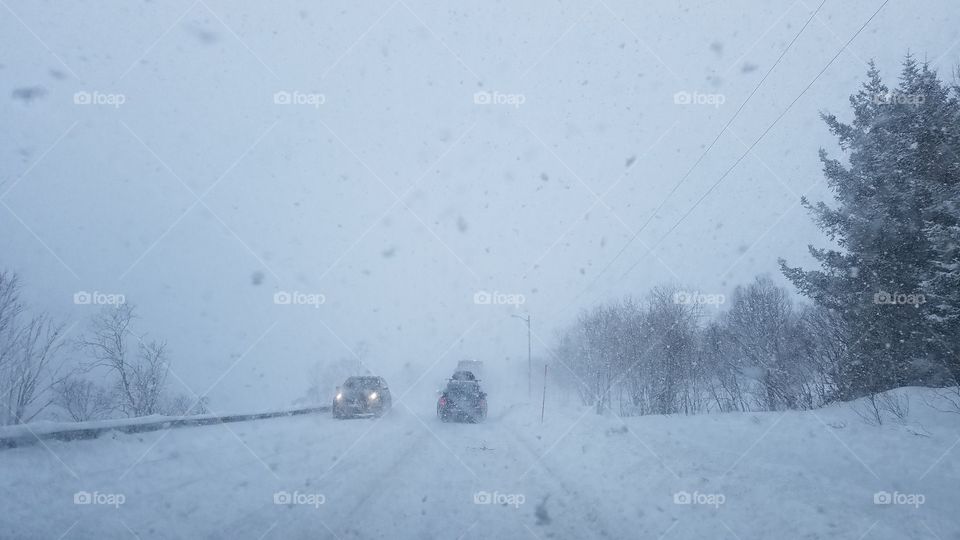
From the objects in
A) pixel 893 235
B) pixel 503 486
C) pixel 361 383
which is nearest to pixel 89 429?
pixel 503 486

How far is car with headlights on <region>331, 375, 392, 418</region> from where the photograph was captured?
16.5m

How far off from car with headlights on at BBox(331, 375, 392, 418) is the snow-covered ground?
5.89 metres

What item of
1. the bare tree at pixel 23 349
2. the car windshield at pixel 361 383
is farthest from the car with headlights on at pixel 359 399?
the bare tree at pixel 23 349

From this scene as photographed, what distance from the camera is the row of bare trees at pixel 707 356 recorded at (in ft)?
53.7

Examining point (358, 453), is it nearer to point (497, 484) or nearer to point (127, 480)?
point (497, 484)

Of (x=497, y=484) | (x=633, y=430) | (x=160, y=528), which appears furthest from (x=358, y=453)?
(x=633, y=430)

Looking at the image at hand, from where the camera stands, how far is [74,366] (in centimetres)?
3572

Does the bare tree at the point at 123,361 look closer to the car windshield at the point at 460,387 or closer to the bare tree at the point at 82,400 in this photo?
the bare tree at the point at 82,400

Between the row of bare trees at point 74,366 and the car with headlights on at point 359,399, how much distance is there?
51.5 ft

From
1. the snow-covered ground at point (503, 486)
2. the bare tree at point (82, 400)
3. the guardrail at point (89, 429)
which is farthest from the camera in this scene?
the bare tree at point (82, 400)

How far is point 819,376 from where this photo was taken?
643 inches

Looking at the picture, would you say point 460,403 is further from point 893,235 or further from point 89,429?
point 893,235

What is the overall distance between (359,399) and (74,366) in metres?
33.4

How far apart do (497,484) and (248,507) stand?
3.77m
